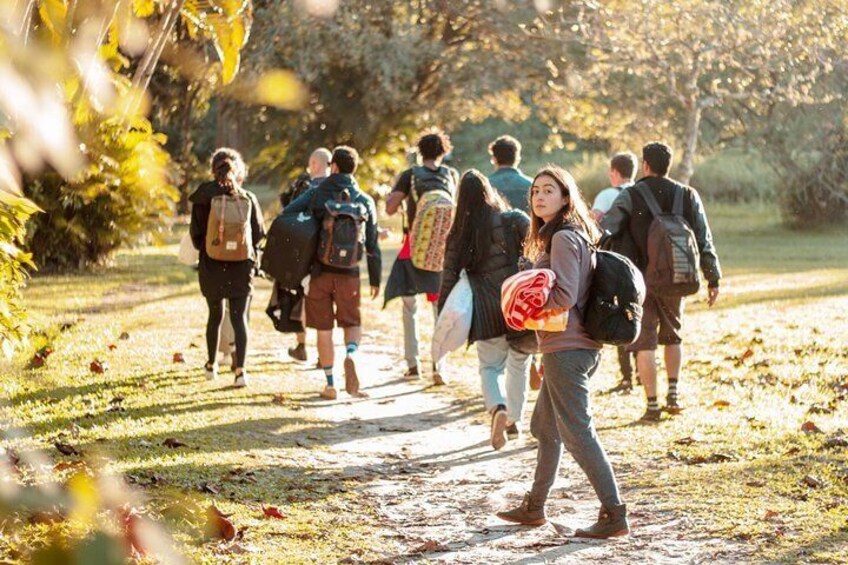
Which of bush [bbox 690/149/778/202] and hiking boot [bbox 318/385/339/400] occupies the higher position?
bush [bbox 690/149/778/202]

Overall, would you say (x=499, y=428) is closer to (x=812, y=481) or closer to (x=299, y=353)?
(x=812, y=481)

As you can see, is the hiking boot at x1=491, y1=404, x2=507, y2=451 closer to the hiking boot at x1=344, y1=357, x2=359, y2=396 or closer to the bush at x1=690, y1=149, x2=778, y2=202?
the hiking boot at x1=344, y1=357, x2=359, y2=396

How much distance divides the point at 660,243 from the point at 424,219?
2.43 metres

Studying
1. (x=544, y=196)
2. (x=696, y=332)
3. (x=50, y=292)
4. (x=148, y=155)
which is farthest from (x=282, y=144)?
(x=544, y=196)

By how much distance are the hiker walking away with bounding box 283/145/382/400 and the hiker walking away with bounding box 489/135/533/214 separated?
126 cm

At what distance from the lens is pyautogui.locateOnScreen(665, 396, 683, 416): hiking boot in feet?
35.6

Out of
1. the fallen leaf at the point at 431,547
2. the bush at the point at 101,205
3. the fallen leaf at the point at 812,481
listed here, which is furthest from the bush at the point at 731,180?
the fallen leaf at the point at 431,547

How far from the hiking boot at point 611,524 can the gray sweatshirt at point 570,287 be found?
0.78 metres

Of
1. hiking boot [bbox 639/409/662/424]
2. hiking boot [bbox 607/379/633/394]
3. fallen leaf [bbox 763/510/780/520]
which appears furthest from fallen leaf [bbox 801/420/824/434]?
fallen leaf [bbox 763/510/780/520]

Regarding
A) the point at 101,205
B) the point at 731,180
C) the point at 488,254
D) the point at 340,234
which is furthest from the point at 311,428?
the point at 731,180

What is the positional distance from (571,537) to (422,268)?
5.45 m

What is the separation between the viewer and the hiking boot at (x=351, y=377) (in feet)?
38.2

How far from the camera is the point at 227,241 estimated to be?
455 inches

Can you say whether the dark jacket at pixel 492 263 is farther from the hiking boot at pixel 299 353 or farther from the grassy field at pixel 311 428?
the hiking boot at pixel 299 353
